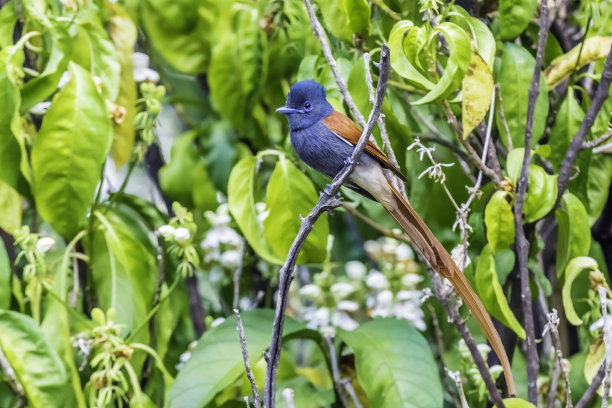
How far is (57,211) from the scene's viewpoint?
156 centimetres

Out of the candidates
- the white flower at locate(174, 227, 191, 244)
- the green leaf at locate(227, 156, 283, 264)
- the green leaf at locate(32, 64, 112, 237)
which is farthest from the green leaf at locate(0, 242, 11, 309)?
the green leaf at locate(227, 156, 283, 264)

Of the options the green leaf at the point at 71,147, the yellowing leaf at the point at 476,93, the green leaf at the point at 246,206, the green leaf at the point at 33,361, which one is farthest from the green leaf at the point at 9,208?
the yellowing leaf at the point at 476,93

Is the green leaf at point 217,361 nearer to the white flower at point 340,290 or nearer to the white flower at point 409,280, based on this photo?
the white flower at point 340,290

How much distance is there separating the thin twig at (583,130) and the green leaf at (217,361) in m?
0.60

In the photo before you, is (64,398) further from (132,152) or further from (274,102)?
(274,102)

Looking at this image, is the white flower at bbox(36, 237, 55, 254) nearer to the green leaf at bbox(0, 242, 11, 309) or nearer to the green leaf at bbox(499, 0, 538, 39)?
the green leaf at bbox(0, 242, 11, 309)

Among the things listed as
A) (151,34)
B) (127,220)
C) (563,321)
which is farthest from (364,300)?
(151,34)

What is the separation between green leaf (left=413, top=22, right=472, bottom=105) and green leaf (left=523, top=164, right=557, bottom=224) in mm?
244

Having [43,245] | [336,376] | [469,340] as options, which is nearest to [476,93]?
[469,340]

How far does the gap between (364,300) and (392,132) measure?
772mm

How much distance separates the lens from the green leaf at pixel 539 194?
139cm

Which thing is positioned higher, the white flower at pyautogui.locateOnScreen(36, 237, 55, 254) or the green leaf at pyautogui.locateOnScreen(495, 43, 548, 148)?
the green leaf at pyautogui.locateOnScreen(495, 43, 548, 148)

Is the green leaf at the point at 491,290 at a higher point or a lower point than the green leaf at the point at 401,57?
lower

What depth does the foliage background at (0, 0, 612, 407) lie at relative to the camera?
1448 mm
